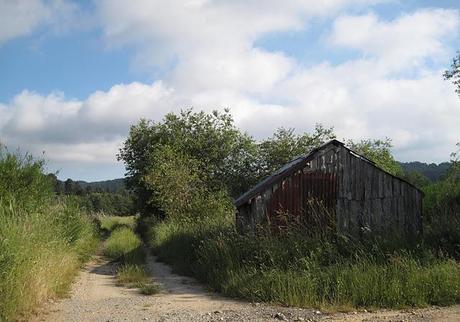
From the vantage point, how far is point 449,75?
2098 cm

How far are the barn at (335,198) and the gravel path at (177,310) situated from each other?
3549 millimetres

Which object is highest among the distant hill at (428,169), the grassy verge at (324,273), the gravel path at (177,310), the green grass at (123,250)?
the distant hill at (428,169)

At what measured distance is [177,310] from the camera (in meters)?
9.75

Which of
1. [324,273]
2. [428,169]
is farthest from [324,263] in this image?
[428,169]

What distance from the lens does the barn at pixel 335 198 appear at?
15.3m

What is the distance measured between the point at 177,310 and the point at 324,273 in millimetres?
3242

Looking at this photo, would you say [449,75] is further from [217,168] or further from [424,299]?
[217,168]

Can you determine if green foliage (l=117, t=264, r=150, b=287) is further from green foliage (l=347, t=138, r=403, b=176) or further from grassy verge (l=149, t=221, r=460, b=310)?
green foliage (l=347, t=138, r=403, b=176)

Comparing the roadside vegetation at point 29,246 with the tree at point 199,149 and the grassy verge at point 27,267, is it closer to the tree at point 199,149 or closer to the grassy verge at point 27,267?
the grassy verge at point 27,267

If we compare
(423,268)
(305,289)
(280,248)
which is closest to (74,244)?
(280,248)

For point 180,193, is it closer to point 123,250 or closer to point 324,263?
point 123,250

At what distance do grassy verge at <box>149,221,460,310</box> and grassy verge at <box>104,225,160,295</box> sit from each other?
1.60 meters

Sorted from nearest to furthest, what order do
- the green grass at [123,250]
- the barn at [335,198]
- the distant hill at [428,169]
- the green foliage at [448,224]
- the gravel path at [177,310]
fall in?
the gravel path at [177,310]
the green foliage at [448,224]
the barn at [335,198]
the green grass at [123,250]
the distant hill at [428,169]

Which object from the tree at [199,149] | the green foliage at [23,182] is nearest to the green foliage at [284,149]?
the tree at [199,149]
